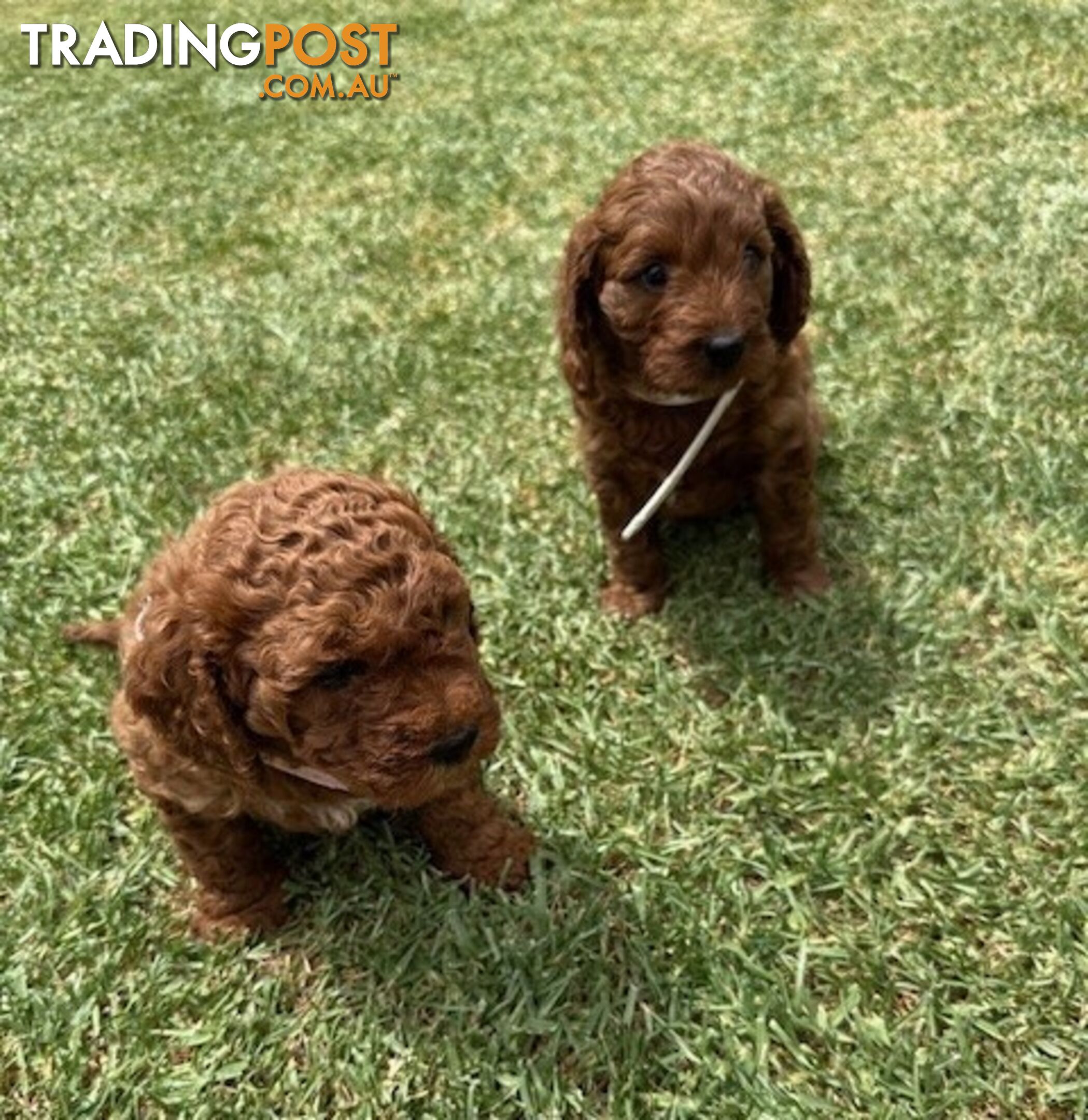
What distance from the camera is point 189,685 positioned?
2332 millimetres

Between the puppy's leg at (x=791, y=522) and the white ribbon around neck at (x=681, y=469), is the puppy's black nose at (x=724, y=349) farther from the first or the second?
the puppy's leg at (x=791, y=522)

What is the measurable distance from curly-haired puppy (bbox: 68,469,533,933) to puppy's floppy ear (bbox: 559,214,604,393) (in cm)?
102

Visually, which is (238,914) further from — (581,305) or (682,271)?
(682,271)

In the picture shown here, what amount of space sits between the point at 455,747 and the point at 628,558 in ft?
5.30

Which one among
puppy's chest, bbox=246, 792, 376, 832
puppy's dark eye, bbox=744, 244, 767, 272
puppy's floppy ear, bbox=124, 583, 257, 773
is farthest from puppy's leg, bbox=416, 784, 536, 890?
puppy's dark eye, bbox=744, 244, 767, 272

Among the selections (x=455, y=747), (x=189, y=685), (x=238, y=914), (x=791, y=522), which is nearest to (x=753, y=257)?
(x=791, y=522)

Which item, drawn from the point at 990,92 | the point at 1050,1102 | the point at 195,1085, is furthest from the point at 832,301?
the point at 195,1085

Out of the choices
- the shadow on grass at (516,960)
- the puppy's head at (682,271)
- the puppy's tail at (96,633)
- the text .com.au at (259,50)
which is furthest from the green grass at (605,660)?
the text .com.au at (259,50)

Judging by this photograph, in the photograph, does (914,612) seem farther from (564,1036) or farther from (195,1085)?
(195,1085)

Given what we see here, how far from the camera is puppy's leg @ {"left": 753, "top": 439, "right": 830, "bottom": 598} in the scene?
3590 millimetres

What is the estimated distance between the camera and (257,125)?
7.90 m

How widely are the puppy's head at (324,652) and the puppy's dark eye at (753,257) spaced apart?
138 centimetres

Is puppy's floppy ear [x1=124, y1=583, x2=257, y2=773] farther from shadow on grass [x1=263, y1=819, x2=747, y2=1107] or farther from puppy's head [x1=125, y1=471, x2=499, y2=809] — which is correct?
shadow on grass [x1=263, y1=819, x2=747, y2=1107]

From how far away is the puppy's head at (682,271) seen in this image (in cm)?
305
